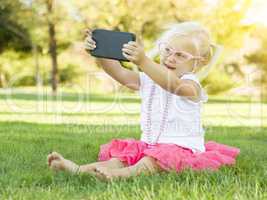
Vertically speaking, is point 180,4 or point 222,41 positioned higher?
point 180,4

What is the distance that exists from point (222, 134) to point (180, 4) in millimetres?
13016

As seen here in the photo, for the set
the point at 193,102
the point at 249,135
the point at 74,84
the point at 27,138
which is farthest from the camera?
the point at 74,84

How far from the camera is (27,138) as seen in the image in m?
4.11

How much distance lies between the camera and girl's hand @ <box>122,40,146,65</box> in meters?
2.46

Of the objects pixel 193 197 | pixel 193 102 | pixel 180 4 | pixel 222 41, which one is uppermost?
pixel 180 4

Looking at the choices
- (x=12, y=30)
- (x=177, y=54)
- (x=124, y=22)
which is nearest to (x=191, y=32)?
(x=177, y=54)

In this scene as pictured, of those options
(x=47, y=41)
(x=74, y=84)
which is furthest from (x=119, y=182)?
(x=74, y=84)

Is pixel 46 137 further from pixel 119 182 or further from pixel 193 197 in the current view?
pixel 193 197

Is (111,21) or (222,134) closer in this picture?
(222,134)

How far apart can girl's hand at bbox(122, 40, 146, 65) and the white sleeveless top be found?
1.54ft

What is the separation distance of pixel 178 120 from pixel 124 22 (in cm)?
1594

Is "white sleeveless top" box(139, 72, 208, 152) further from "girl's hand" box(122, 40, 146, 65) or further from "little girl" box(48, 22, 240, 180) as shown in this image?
"girl's hand" box(122, 40, 146, 65)

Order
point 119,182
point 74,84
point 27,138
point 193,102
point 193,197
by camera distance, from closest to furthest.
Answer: point 193,197
point 119,182
point 193,102
point 27,138
point 74,84

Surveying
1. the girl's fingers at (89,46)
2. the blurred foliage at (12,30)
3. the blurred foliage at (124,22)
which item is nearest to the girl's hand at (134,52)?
the girl's fingers at (89,46)
